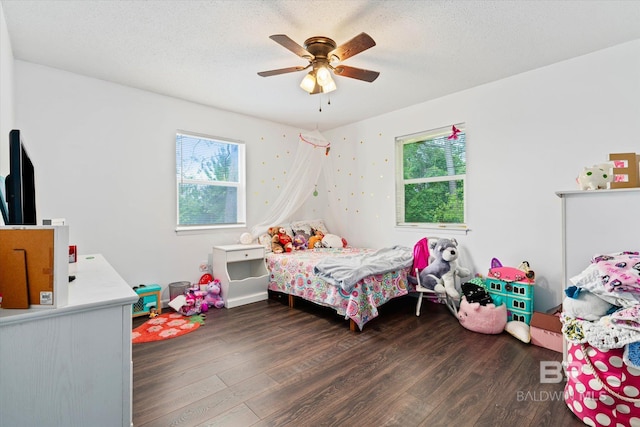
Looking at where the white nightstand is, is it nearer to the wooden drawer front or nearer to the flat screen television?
the wooden drawer front

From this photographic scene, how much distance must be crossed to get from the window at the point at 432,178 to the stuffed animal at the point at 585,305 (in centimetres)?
171

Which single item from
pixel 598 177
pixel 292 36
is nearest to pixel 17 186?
pixel 292 36

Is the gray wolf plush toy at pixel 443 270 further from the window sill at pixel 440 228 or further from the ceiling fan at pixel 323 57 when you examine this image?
the ceiling fan at pixel 323 57

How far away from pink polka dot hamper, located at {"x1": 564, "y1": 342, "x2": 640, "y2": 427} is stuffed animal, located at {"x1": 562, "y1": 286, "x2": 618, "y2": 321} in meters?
0.16

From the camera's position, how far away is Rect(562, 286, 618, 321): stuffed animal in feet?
5.19

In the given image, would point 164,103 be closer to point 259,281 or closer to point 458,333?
point 259,281

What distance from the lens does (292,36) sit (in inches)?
88.9

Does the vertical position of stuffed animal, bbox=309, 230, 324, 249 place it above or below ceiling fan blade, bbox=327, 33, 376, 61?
below

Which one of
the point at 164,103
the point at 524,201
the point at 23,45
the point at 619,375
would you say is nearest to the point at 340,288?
the point at 619,375

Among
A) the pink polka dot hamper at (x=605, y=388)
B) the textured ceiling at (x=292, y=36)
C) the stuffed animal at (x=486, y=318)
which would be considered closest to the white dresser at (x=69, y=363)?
the textured ceiling at (x=292, y=36)

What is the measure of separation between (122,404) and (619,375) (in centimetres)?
226

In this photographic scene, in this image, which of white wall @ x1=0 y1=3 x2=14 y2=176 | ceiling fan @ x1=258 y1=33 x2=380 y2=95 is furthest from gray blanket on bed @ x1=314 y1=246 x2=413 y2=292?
white wall @ x1=0 y1=3 x2=14 y2=176

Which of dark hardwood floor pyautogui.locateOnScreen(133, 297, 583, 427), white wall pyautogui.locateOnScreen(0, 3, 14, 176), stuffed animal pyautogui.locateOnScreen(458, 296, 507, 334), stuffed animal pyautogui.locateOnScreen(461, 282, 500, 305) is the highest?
white wall pyautogui.locateOnScreen(0, 3, 14, 176)

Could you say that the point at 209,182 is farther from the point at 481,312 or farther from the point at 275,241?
the point at 481,312
